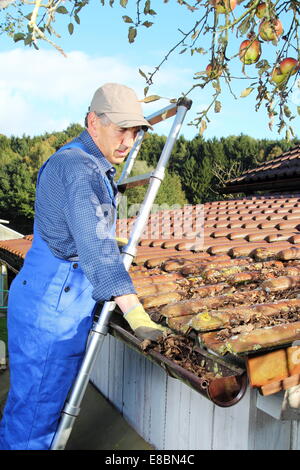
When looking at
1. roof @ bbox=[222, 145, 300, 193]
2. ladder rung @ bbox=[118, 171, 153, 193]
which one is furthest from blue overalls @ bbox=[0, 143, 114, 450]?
roof @ bbox=[222, 145, 300, 193]

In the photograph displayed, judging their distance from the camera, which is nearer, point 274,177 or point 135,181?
point 135,181

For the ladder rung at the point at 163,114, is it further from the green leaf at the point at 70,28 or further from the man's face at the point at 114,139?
the green leaf at the point at 70,28

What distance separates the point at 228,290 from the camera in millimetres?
2311

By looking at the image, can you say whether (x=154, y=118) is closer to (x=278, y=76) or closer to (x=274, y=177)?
(x=278, y=76)

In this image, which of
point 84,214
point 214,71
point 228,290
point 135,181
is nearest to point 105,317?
point 84,214

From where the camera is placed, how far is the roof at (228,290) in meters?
1.52

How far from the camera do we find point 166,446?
3211mm

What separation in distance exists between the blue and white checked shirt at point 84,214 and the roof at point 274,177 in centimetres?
676

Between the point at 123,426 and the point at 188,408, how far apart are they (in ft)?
3.92

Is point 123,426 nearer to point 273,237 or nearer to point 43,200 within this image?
point 273,237

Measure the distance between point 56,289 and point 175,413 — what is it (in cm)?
175

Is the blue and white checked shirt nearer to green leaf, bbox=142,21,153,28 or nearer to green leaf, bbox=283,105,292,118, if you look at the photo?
green leaf, bbox=142,21,153,28

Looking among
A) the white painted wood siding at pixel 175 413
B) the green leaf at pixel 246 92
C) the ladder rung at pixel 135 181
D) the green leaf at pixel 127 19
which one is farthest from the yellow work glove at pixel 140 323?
the green leaf at pixel 127 19

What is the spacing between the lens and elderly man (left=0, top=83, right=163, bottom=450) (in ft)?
6.05
